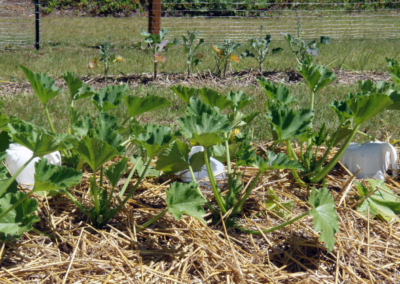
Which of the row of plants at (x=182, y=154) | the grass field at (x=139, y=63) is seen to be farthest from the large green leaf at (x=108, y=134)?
the grass field at (x=139, y=63)

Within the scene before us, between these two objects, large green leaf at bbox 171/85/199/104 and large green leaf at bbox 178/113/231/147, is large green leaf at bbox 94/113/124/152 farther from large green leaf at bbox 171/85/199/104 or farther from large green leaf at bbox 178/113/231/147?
large green leaf at bbox 171/85/199/104

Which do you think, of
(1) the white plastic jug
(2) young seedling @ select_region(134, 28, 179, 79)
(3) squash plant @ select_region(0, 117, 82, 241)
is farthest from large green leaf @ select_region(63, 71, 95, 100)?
(2) young seedling @ select_region(134, 28, 179, 79)

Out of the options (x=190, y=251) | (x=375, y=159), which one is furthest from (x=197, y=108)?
(x=375, y=159)

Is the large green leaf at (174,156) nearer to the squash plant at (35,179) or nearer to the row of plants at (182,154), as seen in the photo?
the row of plants at (182,154)

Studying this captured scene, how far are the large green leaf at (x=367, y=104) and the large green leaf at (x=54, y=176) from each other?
1.08 m

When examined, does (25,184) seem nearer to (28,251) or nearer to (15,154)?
(15,154)

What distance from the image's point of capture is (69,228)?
5.49ft

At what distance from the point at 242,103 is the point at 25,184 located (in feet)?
3.39

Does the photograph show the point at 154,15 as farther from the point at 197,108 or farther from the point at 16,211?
the point at 16,211

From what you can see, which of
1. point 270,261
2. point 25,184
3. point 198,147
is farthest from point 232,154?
point 25,184

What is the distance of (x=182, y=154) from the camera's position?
164cm

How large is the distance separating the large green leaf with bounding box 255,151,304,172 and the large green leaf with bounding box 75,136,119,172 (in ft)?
1.65

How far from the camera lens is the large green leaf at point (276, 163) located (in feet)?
4.81

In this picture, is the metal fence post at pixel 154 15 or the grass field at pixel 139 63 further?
the metal fence post at pixel 154 15
